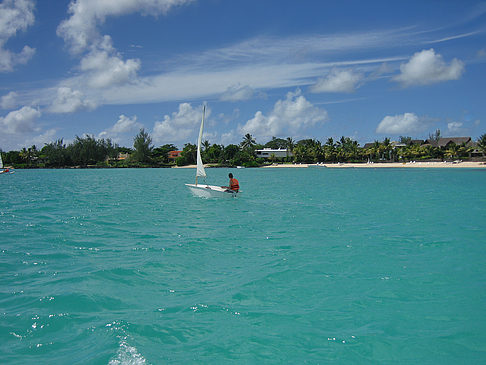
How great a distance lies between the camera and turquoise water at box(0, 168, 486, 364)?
18.1 ft

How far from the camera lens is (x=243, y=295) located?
7.61 meters

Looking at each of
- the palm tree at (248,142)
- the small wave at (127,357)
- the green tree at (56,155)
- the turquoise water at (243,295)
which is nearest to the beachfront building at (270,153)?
the palm tree at (248,142)

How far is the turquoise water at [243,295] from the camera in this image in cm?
553

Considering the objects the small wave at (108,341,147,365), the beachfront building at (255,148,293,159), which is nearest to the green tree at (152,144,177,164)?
the beachfront building at (255,148,293,159)

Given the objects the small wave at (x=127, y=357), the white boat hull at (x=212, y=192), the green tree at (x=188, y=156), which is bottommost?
the small wave at (x=127, y=357)

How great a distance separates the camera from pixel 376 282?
8438 mm

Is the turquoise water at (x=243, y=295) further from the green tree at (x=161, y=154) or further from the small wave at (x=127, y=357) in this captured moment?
the green tree at (x=161, y=154)

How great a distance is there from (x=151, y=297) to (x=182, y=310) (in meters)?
1.05

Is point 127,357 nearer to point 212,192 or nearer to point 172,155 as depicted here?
point 212,192

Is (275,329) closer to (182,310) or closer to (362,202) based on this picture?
(182,310)

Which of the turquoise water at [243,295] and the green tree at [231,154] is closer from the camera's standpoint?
the turquoise water at [243,295]

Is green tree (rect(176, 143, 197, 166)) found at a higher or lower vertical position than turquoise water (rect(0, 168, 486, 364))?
higher

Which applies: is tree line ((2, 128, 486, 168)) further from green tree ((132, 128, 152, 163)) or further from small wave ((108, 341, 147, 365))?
small wave ((108, 341, 147, 365))

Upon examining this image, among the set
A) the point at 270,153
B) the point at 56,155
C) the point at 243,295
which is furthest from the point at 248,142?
the point at 243,295
